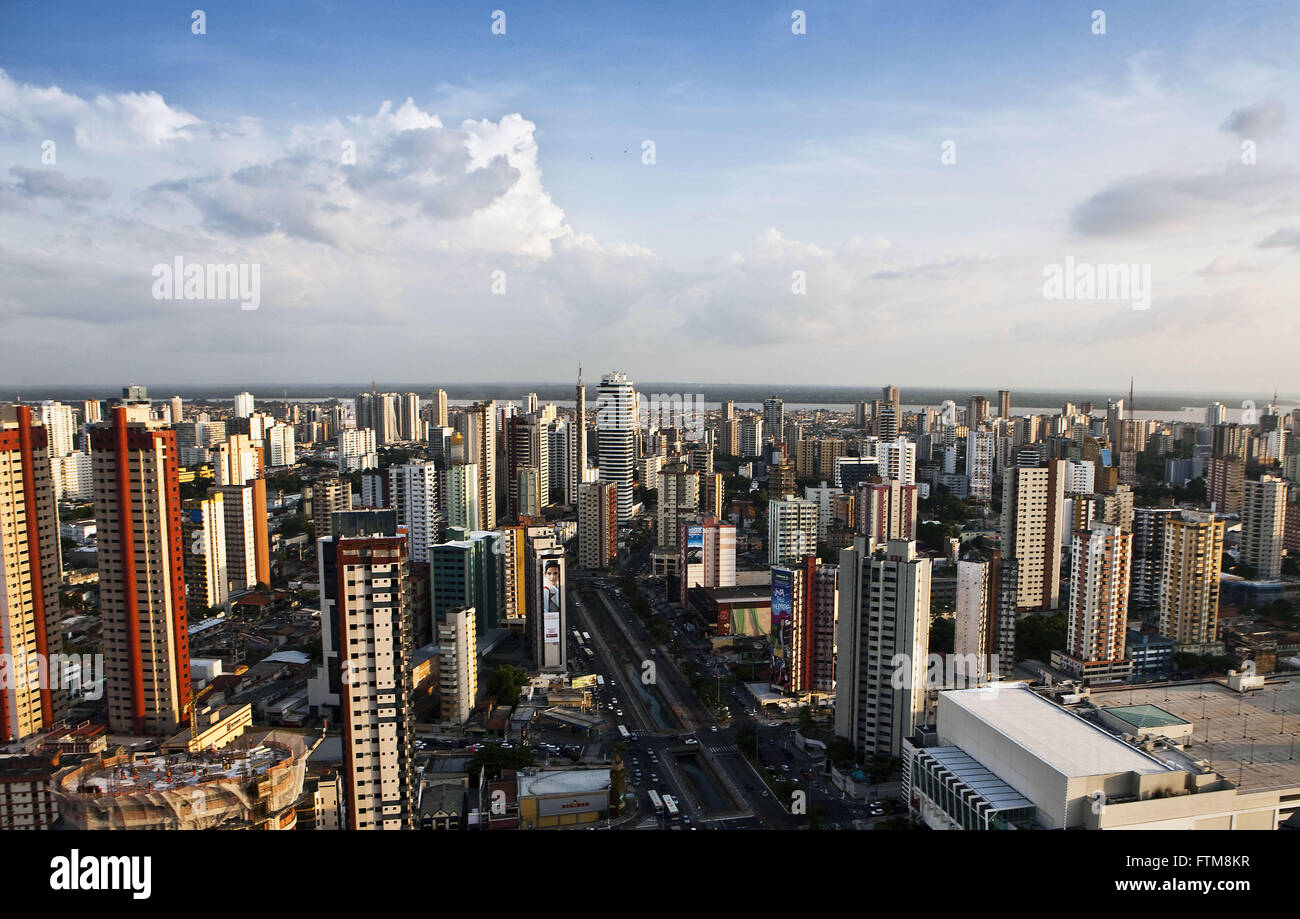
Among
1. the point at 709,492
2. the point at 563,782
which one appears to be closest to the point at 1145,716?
the point at 563,782

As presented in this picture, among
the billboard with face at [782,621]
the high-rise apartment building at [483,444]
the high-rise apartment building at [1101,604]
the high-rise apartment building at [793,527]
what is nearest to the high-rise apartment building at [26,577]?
the billboard with face at [782,621]

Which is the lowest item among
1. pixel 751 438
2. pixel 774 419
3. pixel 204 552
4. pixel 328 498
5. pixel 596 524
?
pixel 596 524

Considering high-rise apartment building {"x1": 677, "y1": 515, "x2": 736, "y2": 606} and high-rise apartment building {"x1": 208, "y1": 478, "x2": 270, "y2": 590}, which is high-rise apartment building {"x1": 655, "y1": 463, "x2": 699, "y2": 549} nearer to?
high-rise apartment building {"x1": 677, "y1": 515, "x2": 736, "y2": 606}

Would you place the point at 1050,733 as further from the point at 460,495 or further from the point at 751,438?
the point at 751,438

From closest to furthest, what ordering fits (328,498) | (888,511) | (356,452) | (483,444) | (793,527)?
1. (793,527)
2. (888,511)
3. (328,498)
4. (483,444)
5. (356,452)

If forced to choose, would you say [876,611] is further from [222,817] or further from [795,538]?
[795,538]
